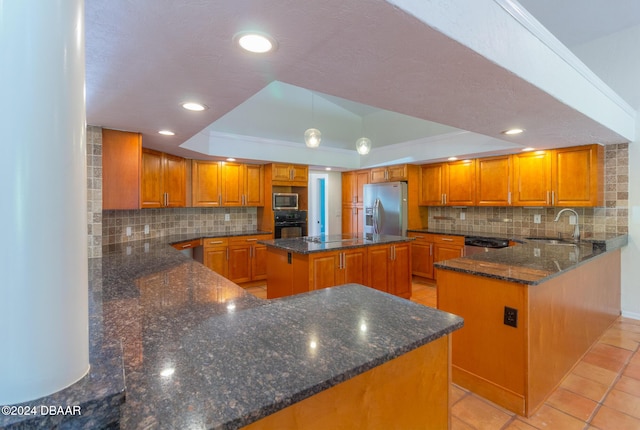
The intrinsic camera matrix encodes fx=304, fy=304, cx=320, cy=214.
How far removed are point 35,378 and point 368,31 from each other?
1339mm

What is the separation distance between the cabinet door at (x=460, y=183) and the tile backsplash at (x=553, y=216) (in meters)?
0.39

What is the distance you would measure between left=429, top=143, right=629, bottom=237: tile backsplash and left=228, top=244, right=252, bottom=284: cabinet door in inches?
130

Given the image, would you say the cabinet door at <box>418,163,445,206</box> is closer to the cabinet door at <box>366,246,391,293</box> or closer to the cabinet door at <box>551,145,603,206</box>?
the cabinet door at <box>551,145,603,206</box>

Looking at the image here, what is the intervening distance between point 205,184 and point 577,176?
490 centimetres

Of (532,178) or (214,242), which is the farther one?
(214,242)

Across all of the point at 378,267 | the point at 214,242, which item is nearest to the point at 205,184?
the point at 214,242

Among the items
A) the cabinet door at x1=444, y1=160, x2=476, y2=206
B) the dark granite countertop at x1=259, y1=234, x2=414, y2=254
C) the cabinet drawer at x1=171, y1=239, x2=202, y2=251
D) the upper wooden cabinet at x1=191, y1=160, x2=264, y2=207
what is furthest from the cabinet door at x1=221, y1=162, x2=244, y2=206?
the cabinet door at x1=444, y1=160, x2=476, y2=206

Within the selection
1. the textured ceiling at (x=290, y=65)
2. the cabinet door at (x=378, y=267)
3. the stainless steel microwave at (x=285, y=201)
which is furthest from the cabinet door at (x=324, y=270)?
the stainless steel microwave at (x=285, y=201)

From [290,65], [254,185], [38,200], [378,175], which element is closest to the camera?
[38,200]

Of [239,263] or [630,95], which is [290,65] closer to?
[239,263]

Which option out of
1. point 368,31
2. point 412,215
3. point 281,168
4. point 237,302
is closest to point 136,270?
point 237,302

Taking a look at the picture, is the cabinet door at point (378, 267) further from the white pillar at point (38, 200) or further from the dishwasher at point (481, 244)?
the white pillar at point (38, 200)

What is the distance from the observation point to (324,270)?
3154 mm

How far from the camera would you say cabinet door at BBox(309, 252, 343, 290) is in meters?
3.06
